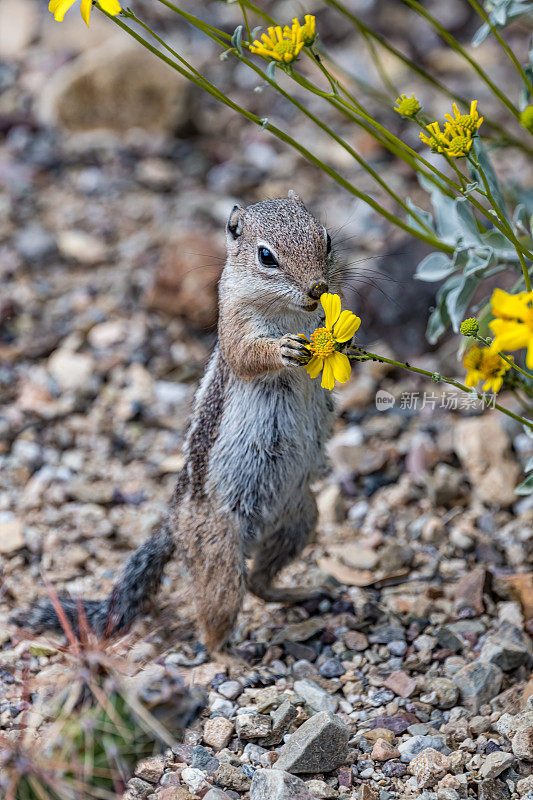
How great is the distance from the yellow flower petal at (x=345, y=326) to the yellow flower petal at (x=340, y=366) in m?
0.06

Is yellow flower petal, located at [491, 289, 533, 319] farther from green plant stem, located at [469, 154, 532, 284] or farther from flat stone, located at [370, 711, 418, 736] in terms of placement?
flat stone, located at [370, 711, 418, 736]

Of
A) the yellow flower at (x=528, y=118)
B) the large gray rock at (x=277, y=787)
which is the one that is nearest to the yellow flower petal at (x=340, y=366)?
the yellow flower at (x=528, y=118)

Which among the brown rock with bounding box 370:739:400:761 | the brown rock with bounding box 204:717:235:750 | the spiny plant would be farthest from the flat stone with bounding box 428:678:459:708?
the spiny plant

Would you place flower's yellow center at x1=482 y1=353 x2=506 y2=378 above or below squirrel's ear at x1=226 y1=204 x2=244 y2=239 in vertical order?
below

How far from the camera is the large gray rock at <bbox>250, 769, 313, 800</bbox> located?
2852mm

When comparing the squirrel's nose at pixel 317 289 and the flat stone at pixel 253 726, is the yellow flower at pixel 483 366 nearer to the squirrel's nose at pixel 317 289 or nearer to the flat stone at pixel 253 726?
the squirrel's nose at pixel 317 289

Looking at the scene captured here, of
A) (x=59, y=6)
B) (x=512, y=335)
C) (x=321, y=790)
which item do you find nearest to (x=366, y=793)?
(x=321, y=790)

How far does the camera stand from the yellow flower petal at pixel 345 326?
2816mm

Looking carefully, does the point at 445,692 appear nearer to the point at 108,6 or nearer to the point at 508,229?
the point at 508,229

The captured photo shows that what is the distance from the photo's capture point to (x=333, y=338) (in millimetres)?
2855

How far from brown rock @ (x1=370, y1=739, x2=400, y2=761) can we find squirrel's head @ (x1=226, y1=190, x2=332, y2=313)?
1.54 meters

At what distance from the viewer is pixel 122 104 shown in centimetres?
756

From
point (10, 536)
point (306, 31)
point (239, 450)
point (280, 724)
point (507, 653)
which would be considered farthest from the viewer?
point (10, 536)

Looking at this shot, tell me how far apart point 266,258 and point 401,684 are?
67.8 inches
